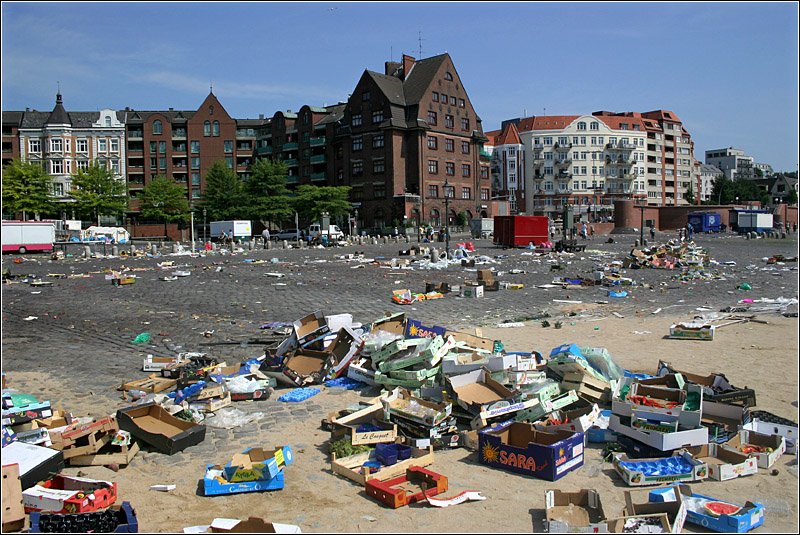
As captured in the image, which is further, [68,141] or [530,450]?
[68,141]

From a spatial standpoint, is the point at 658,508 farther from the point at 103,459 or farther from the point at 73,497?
the point at 103,459

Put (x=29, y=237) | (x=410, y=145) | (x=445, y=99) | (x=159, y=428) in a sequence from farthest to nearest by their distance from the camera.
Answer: (x=445, y=99)
(x=410, y=145)
(x=29, y=237)
(x=159, y=428)

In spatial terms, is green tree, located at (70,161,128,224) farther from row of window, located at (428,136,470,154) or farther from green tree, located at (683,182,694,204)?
green tree, located at (683,182,694,204)

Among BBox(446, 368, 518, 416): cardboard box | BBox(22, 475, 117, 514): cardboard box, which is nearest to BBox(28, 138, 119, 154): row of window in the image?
BBox(446, 368, 518, 416): cardboard box

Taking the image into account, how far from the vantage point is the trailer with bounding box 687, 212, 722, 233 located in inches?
2894

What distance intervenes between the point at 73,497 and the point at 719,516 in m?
4.62

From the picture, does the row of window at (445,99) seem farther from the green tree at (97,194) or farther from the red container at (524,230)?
the green tree at (97,194)

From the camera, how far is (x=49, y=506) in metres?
4.97

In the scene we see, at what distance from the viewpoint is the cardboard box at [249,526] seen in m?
4.52

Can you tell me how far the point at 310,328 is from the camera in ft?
34.0

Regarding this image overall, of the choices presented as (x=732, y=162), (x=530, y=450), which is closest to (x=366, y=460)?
(x=530, y=450)

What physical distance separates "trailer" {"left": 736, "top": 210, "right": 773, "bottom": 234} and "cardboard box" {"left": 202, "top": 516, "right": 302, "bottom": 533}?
2838 inches

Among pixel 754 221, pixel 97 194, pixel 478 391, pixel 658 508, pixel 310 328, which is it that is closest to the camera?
pixel 658 508

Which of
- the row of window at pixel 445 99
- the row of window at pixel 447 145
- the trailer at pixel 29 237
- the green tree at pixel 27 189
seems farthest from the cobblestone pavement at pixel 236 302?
the row of window at pixel 445 99
